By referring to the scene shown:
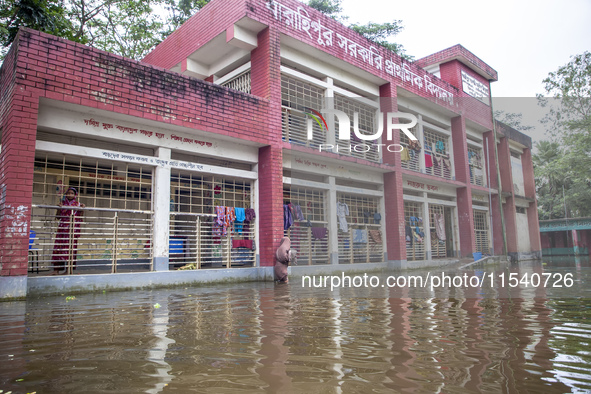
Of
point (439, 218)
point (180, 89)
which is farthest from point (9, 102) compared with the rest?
point (439, 218)

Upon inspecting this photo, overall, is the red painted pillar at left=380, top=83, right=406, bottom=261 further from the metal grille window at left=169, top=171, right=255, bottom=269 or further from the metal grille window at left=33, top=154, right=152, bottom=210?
the metal grille window at left=33, top=154, right=152, bottom=210

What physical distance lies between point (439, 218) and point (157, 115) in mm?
14509

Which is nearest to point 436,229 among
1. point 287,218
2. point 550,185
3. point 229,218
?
point 287,218

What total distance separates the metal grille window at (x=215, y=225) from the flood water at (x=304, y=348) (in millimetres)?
5121

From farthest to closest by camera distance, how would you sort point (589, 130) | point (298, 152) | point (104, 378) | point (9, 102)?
point (589, 130) → point (298, 152) → point (9, 102) → point (104, 378)

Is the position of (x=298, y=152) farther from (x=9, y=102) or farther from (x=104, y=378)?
(x=104, y=378)

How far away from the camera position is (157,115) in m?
9.31

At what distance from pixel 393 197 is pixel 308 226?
4.27m

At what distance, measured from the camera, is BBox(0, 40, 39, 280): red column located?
7078mm

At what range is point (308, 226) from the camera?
13219 millimetres

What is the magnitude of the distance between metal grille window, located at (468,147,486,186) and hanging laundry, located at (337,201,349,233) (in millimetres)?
10789

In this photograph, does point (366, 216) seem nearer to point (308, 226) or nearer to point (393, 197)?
point (393, 197)

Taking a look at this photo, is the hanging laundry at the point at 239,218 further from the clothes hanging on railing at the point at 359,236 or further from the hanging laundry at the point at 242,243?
the clothes hanging on railing at the point at 359,236

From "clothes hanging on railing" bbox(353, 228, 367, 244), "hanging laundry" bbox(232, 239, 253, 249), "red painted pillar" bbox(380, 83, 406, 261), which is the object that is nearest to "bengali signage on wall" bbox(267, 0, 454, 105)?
"red painted pillar" bbox(380, 83, 406, 261)
